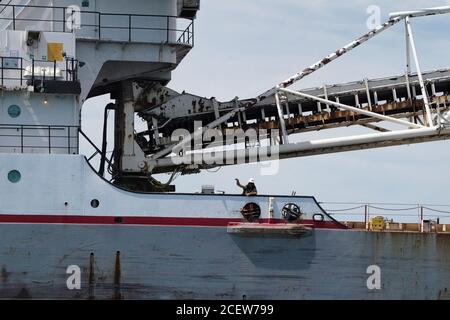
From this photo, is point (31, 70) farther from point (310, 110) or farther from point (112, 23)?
point (310, 110)

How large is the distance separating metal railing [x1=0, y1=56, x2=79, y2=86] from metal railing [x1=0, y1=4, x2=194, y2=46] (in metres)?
1.32

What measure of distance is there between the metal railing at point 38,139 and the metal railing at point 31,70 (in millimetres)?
1199

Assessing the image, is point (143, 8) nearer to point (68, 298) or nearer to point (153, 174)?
A: point (153, 174)

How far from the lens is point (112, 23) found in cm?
3005

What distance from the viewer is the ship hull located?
86.6ft

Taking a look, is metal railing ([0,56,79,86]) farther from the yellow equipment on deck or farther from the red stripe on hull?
the yellow equipment on deck

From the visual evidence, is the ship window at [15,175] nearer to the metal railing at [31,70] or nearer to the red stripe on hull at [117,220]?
the red stripe on hull at [117,220]

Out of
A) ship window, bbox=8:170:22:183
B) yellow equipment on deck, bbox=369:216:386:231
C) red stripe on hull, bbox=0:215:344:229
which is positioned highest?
ship window, bbox=8:170:22:183

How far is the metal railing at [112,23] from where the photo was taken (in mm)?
29531

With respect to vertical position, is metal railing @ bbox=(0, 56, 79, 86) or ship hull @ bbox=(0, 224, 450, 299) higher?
metal railing @ bbox=(0, 56, 79, 86)

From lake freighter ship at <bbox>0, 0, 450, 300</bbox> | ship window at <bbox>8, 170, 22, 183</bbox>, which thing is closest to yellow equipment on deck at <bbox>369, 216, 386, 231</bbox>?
lake freighter ship at <bbox>0, 0, 450, 300</bbox>

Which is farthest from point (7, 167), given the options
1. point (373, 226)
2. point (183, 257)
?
point (373, 226)

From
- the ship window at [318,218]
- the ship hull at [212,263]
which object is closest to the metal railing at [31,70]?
the ship hull at [212,263]

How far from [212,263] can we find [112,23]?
7726 millimetres
